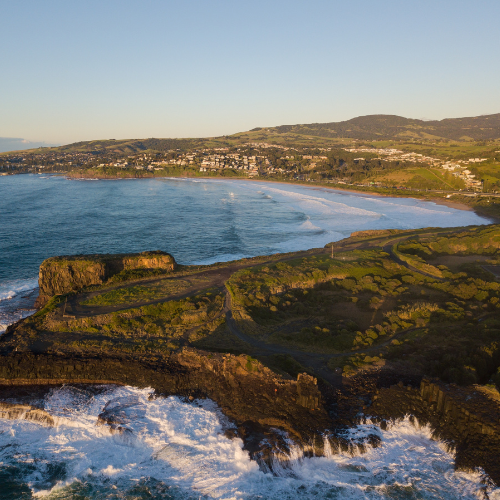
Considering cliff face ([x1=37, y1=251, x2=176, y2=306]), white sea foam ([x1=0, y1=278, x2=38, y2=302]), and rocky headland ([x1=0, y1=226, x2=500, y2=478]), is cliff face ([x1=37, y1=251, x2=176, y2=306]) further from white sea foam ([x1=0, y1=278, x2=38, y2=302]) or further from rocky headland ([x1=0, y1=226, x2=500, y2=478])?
white sea foam ([x1=0, y1=278, x2=38, y2=302])

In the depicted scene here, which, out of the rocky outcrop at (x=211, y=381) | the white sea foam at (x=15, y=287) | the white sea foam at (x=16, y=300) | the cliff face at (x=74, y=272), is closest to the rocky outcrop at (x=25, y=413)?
the rocky outcrop at (x=211, y=381)

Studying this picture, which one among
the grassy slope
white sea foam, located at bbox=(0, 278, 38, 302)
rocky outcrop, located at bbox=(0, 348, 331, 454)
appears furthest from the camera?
white sea foam, located at bbox=(0, 278, 38, 302)

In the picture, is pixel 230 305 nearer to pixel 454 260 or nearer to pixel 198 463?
pixel 198 463

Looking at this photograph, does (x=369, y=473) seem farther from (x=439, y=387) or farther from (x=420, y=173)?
(x=420, y=173)

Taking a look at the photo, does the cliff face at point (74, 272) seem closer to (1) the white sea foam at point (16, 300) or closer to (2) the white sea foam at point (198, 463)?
(1) the white sea foam at point (16, 300)

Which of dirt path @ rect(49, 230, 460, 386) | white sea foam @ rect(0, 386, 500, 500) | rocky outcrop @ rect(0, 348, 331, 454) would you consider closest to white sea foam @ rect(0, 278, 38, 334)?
dirt path @ rect(49, 230, 460, 386)

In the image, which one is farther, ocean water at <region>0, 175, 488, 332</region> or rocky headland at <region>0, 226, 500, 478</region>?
ocean water at <region>0, 175, 488, 332</region>

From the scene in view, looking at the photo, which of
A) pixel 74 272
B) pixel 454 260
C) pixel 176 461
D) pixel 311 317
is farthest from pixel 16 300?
pixel 454 260
